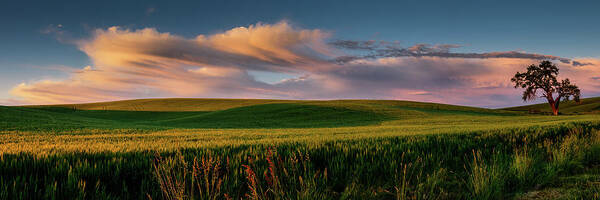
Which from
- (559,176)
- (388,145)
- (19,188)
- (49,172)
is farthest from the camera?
(388,145)

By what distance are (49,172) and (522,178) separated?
25.0 ft

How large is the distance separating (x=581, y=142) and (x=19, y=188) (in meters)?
13.1

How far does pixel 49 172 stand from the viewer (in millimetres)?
4086

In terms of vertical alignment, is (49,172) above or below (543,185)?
above

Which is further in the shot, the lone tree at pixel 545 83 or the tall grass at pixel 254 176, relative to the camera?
the lone tree at pixel 545 83

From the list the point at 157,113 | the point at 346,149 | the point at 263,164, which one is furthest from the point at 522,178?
the point at 157,113

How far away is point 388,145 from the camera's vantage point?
759 centimetres

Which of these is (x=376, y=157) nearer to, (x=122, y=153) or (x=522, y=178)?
(x=522, y=178)

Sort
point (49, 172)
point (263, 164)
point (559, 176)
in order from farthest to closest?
1. point (559, 176)
2. point (263, 164)
3. point (49, 172)

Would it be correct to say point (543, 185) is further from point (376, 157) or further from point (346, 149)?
point (346, 149)

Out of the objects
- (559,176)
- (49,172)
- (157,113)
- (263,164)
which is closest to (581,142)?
(559,176)

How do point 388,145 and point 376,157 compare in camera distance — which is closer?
point 376,157

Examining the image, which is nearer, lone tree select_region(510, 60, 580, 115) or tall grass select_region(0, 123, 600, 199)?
tall grass select_region(0, 123, 600, 199)

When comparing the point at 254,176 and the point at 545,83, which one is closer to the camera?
the point at 254,176
